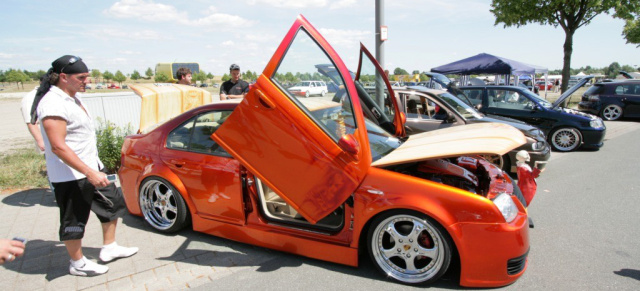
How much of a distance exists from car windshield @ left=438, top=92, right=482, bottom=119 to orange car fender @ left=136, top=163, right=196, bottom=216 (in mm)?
5061

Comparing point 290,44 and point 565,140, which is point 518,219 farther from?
point 565,140

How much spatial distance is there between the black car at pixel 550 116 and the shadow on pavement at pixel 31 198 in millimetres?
8140

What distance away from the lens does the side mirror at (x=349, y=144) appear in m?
2.68

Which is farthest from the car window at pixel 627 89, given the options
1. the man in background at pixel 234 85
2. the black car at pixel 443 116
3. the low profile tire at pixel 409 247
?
the low profile tire at pixel 409 247

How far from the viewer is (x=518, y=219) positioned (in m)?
2.77

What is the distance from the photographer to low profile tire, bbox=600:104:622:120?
1348 cm

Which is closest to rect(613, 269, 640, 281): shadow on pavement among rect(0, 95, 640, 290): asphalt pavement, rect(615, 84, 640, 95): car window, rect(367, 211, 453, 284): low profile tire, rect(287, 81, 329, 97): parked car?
rect(0, 95, 640, 290): asphalt pavement

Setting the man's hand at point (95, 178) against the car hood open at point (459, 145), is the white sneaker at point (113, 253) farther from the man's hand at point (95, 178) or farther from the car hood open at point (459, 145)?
the car hood open at point (459, 145)

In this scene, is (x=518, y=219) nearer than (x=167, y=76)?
Yes

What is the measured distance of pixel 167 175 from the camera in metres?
3.79

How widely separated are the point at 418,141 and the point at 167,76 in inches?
1473

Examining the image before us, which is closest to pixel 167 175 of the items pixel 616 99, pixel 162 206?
pixel 162 206

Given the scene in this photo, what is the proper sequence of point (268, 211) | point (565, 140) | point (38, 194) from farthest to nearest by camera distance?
point (565, 140), point (38, 194), point (268, 211)

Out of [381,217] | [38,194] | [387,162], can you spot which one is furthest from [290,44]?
[38,194]
